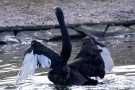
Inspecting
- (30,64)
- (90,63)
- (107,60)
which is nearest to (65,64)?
(90,63)

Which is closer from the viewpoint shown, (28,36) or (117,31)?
(28,36)

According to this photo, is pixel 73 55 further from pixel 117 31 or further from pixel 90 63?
pixel 117 31

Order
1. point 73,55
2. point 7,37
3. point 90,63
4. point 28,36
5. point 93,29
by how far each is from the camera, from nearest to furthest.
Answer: point 90,63, point 73,55, point 7,37, point 28,36, point 93,29

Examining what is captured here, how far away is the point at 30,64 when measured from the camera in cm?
1095

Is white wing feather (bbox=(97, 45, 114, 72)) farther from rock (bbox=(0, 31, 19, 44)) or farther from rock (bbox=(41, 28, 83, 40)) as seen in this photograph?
rock (bbox=(0, 31, 19, 44))

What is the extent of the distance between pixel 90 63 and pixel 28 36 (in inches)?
236

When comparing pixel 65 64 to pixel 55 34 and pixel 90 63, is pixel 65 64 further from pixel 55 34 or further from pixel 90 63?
pixel 55 34

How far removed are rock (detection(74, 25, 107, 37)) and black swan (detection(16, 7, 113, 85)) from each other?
18.7 feet

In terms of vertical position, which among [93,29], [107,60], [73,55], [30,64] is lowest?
[93,29]

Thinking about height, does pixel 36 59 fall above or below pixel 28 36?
above

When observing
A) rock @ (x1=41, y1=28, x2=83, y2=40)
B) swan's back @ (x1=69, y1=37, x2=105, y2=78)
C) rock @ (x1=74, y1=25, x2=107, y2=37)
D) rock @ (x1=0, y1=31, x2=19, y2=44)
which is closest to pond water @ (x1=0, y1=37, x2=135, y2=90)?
swan's back @ (x1=69, y1=37, x2=105, y2=78)

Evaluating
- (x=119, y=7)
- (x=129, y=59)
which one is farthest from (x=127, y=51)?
(x=119, y=7)

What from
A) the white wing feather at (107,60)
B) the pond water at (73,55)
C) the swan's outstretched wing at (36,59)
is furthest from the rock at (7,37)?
the swan's outstretched wing at (36,59)

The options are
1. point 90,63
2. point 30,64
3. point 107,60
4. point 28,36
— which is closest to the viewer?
point 30,64
